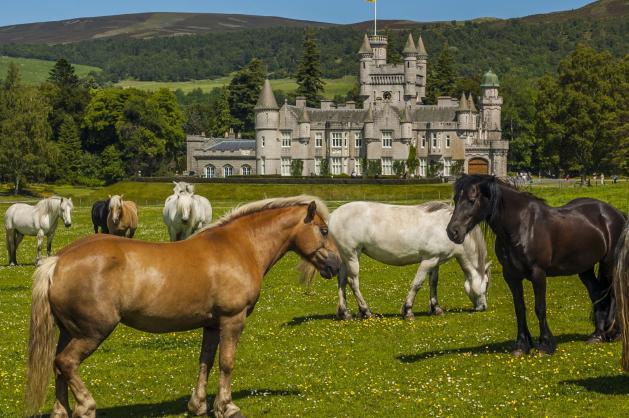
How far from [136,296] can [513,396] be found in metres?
5.03

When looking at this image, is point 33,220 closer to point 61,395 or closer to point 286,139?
point 61,395

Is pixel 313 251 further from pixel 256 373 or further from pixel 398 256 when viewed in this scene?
pixel 398 256

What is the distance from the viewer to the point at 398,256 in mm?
18578

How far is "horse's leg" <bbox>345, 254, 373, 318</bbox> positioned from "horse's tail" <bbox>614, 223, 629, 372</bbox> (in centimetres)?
708

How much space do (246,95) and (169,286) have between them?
14146cm

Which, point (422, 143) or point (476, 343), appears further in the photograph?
point (422, 143)

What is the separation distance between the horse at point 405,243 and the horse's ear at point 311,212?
21.9ft

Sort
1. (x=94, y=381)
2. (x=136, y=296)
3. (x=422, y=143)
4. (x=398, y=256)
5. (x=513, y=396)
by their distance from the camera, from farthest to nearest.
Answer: (x=422, y=143), (x=398, y=256), (x=94, y=381), (x=513, y=396), (x=136, y=296)

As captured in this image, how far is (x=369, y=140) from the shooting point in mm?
113500

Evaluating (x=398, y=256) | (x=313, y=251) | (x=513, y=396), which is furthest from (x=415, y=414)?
(x=398, y=256)

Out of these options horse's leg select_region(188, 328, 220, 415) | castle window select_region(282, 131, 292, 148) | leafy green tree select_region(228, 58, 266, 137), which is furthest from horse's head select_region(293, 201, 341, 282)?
leafy green tree select_region(228, 58, 266, 137)

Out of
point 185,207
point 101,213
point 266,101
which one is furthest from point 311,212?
point 266,101

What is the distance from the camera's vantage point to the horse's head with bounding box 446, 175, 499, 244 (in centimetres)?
1376

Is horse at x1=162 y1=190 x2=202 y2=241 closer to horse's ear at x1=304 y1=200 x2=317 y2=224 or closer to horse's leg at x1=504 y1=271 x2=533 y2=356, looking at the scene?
horse's leg at x1=504 y1=271 x2=533 y2=356
